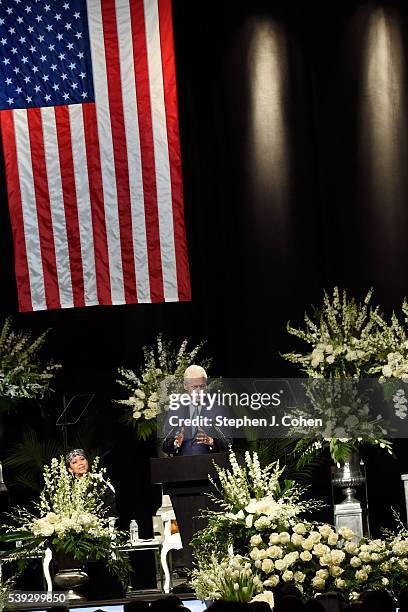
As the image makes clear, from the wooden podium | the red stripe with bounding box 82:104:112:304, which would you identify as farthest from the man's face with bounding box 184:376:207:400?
the red stripe with bounding box 82:104:112:304

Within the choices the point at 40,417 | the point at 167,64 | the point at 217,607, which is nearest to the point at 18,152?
the point at 167,64

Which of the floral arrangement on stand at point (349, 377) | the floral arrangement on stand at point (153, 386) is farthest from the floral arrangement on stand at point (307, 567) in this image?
the floral arrangement on stand at point (153, 386)

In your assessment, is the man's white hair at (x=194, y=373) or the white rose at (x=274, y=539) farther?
the man's white hair at (x=194, y=373)

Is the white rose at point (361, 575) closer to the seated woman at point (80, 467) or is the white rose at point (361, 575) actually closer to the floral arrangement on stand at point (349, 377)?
the floral arrangement on stand at point (349, 377)

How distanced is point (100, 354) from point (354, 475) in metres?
2.97

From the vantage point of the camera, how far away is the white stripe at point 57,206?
34.9 feet

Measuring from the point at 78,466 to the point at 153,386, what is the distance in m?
1.28

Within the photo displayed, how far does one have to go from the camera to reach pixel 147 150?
34.9ft

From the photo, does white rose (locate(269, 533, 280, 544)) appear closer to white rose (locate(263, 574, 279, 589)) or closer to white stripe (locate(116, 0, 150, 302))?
white rose (locate(263, 574, 279, 589))

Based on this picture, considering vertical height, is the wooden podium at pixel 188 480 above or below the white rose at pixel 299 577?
above

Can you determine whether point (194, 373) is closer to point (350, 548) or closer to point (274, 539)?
point (274, 539)

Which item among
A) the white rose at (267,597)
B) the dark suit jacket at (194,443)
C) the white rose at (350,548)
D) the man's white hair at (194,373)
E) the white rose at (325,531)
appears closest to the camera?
the white rose at (267,597)

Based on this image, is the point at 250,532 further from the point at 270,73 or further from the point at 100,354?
the point at 270,73

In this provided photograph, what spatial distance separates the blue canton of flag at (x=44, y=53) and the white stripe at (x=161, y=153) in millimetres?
536
